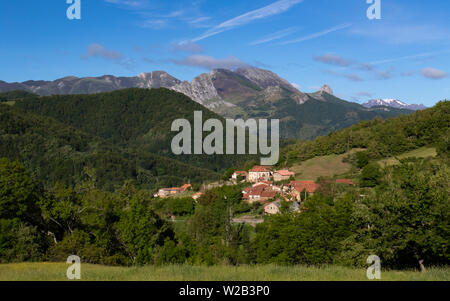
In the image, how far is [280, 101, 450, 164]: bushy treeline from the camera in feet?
311

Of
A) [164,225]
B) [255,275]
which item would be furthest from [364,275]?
[164,225]

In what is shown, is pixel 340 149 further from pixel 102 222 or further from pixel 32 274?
pixel 32 274

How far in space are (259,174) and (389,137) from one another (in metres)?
39.2

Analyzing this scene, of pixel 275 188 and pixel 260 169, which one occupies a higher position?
pixel 260 169

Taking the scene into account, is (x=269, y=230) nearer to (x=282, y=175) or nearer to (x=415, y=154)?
(x=282, y=175)

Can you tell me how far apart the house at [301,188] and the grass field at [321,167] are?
9.59 m

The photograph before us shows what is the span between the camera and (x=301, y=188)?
80062 mm

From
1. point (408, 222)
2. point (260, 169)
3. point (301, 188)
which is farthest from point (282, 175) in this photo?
point (408, 222)

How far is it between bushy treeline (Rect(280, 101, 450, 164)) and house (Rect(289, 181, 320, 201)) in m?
25.1

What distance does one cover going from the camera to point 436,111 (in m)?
102

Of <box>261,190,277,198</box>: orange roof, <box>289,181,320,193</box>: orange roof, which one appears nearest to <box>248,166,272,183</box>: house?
<box>261,190,277,198</box>: orange roof

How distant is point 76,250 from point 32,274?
20.4 metres

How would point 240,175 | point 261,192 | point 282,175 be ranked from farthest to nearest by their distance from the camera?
point 240,175, point 282,175, point 261,192

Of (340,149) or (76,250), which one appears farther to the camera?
(340,149)
